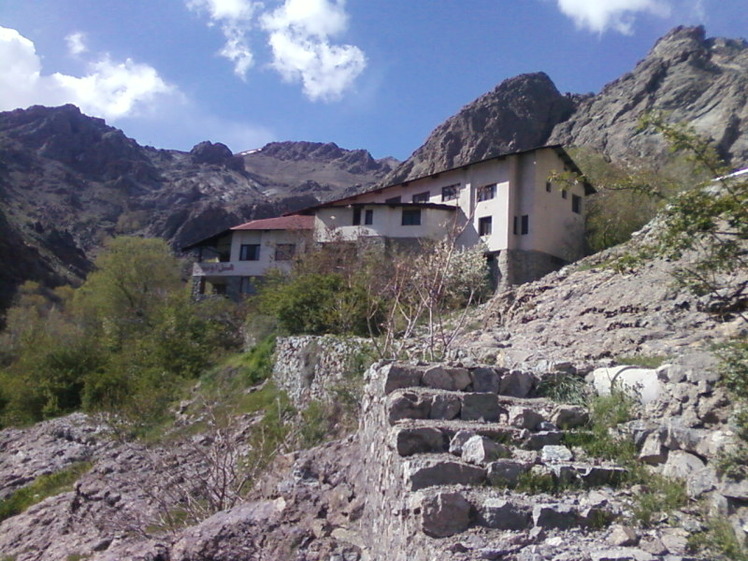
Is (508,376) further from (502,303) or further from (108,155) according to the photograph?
(108,155)

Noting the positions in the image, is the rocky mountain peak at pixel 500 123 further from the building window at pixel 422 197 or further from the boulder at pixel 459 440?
Result: the boulder at pixel 459 440

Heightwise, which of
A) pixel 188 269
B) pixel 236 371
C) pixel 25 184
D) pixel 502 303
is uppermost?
pixel 25 184

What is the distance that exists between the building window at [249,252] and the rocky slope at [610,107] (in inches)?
1239

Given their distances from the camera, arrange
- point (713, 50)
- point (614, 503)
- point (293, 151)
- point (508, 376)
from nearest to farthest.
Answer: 1. point (614, 503)
2. point (508, 376)
3. point (713, 50)
4. point (293, 151)

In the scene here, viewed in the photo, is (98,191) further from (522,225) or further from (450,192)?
(522,225)

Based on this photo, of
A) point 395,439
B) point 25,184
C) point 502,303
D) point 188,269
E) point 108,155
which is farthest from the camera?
point 108,155

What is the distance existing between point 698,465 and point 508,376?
10.5 ft

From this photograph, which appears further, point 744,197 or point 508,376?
point 508,376

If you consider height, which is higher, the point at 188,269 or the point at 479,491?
the point at 188,269

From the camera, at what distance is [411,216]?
38812mm

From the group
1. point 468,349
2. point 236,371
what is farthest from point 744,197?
point 236,371

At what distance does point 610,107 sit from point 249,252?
4778 centimetres

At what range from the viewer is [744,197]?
7.93 metres

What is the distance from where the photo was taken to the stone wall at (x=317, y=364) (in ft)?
51.1
